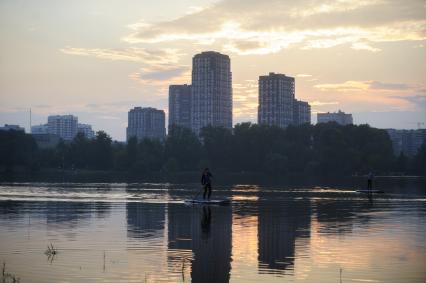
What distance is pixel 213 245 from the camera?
844 inches

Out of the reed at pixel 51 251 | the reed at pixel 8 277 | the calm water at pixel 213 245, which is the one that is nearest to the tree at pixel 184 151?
the calm water at pixel 213 245

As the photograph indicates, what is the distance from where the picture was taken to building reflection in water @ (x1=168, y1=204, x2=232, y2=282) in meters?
16.7

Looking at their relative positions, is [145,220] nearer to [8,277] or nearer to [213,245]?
[213,245]

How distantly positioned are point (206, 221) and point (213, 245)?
8775 mm

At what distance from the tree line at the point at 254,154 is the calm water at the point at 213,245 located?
137943 millimetres

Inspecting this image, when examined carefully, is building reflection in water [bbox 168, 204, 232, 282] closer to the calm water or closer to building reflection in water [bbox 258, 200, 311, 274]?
the calm water

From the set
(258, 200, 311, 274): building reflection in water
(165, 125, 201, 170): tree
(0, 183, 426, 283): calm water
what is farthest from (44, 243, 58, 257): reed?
(165, 125, 201, 170): tree

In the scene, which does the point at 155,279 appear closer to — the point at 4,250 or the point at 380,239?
the point at 4,250

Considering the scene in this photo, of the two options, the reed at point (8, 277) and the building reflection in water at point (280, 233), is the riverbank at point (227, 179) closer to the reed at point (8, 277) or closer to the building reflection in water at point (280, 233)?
the building reflection in water at point (280, 233)

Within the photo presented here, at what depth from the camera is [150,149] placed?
194500mm

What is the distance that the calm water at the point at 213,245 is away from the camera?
16.2 meters

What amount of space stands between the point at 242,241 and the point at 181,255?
3859 mm

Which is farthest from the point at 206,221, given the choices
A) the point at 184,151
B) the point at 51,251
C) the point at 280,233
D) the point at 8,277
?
the point at 184,151

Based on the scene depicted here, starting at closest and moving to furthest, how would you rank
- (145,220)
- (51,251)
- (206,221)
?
(51,251)
(145,220)
(206,221)
